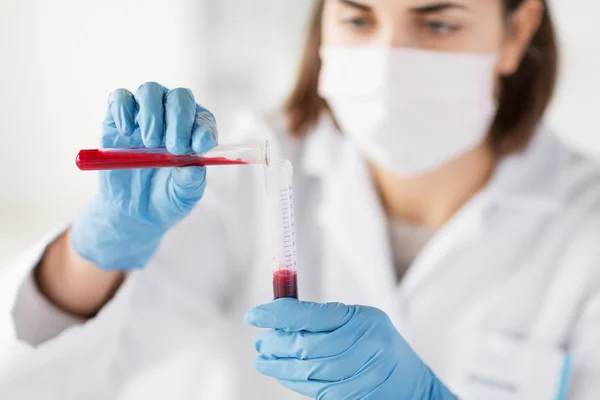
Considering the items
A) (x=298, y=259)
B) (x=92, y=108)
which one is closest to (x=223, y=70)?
(x=92, y=108)

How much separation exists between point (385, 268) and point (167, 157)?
60cm

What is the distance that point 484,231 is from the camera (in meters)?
1.25

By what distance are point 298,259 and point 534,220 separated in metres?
0.51

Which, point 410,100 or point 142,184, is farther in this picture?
point 410,100

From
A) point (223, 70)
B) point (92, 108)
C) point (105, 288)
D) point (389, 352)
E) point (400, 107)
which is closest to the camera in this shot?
point (389, 352)

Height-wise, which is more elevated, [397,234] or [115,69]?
[115,69]

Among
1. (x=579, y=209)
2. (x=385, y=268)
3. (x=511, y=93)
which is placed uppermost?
(x=511, y=93)

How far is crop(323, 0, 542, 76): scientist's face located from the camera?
1117 mm

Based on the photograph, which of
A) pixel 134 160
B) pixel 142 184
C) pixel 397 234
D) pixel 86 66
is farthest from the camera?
pixel 86 66

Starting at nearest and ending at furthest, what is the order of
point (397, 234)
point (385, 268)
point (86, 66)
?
point (385, 268), point (397, 234), point (86, 66)

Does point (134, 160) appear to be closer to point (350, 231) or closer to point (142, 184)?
point (142, 184)

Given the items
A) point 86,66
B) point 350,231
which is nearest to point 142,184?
point 350,231

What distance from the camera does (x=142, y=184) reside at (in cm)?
89

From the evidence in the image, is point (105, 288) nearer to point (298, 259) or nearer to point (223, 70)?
point (298, 259)
